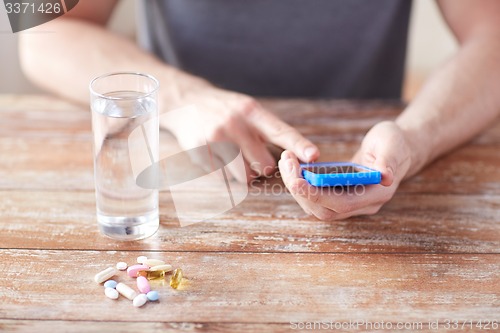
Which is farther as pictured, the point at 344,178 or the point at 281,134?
the point at 281,134

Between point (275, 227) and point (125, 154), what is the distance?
9.2 inches

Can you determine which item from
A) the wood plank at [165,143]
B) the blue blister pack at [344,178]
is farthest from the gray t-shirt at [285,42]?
the blue blister pack at [344,178]

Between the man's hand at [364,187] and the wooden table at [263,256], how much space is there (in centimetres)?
3

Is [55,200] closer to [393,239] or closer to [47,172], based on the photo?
[47,172]

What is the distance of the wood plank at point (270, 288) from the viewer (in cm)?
74

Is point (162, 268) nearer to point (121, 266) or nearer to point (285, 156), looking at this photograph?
point (121, 266)

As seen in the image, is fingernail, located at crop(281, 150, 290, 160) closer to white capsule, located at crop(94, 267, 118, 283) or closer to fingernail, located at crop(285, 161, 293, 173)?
fingernail, located at crop(285, 161, 293, 173)

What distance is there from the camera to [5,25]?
6.46 ft

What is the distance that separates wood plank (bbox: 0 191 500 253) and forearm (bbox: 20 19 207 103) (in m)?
0.32

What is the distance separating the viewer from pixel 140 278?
0.79m
